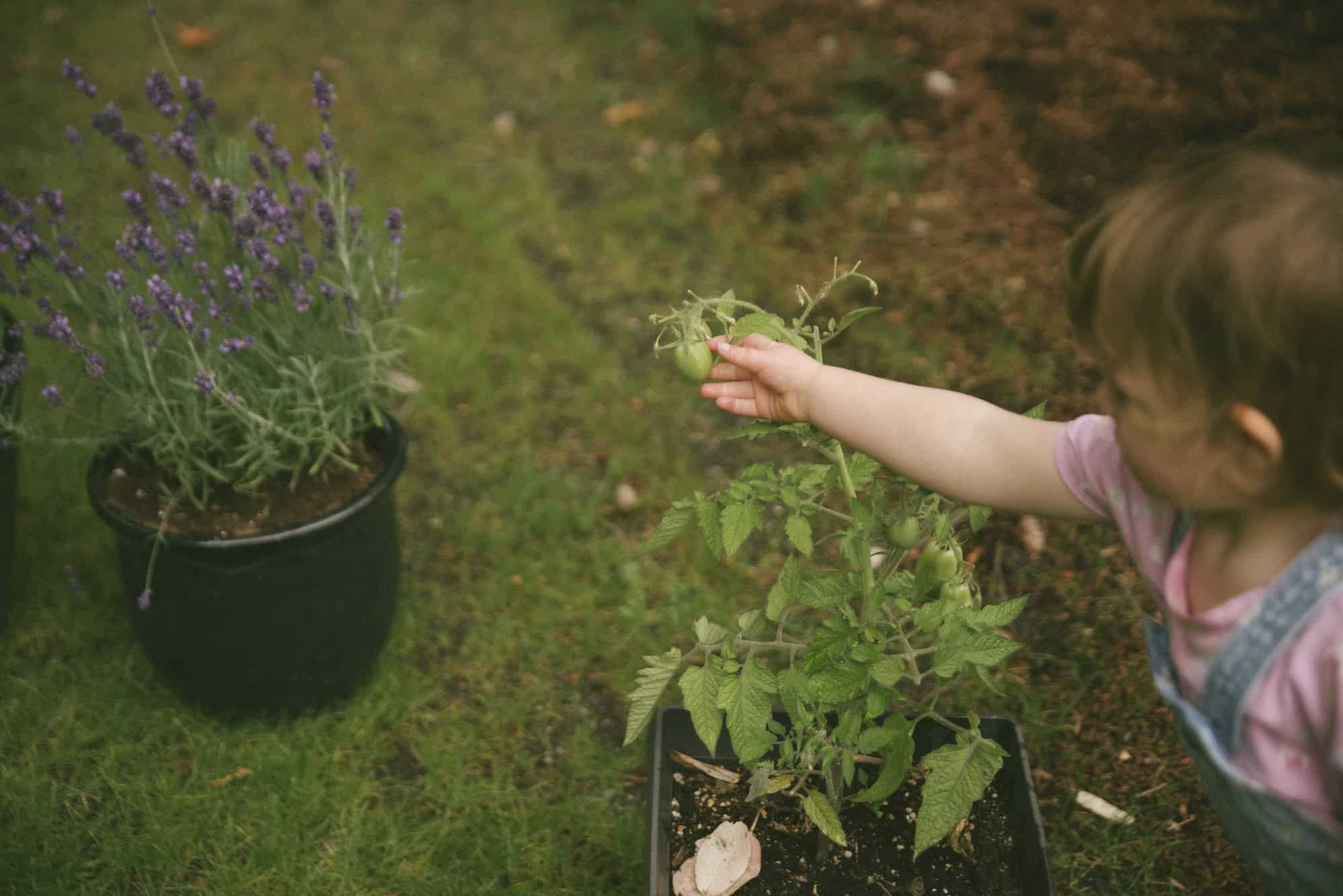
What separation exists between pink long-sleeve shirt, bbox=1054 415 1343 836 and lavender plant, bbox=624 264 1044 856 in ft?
0.63

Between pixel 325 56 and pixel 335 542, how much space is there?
357 centimetres

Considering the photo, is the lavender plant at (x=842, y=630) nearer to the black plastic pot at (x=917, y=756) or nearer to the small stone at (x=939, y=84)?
the black plastic pot at (x=917, y=756)

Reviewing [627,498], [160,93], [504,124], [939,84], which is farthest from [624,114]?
[160,93]

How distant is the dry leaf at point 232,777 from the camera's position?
229cm

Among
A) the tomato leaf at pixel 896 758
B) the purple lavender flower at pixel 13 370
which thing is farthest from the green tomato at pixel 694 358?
the purple lavender flower at pixel 13 370

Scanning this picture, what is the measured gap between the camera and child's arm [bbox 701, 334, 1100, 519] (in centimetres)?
144

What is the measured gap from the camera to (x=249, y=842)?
2.18 m

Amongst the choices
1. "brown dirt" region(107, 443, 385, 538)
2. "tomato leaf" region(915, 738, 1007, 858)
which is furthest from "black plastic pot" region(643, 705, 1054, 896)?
"brown dirt" region(107, 443, 385, 538)

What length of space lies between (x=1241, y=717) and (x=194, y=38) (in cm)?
525

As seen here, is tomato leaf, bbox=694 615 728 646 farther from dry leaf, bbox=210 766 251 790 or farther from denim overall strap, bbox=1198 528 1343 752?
dry leaf, bbox=210 766 251 790

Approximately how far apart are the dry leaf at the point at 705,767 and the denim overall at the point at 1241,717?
2.81ft

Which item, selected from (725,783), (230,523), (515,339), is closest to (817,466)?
(725,783)

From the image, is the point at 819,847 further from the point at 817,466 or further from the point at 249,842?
the point at 249,842

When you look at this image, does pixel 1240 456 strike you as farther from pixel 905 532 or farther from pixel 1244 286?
pixel 905 532
